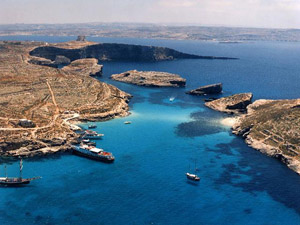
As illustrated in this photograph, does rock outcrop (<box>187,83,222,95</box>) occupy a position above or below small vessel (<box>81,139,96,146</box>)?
above

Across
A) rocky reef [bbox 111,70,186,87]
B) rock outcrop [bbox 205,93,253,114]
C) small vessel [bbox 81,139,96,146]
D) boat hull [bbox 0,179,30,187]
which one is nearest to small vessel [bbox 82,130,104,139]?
small vessel [bbox 81,139,96,146]

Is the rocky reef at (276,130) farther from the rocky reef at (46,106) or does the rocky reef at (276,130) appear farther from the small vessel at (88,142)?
the small vessel at (88,142)

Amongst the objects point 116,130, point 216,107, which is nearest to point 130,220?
point 116,130

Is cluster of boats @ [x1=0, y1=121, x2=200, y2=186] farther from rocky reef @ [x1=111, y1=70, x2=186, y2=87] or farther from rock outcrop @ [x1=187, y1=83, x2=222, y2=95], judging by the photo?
rocky reef @ [x1=111, y1=70, x2=186, y2=87]

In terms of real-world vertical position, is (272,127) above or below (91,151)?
above

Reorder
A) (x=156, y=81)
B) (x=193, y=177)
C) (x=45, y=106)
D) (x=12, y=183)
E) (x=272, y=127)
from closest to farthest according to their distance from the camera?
1. (x=12, y=183)
2. (x=193, y=177)
3. (x=272, y=127)
4. (x=45, y=106)
5. (x=156, y=81)

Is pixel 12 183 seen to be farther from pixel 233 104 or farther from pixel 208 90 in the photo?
pixel 208 90

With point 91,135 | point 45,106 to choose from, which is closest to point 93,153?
point 91,135

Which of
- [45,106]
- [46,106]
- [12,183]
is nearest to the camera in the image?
[12,183]

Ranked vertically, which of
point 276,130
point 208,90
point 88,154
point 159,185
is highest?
point 208,90
